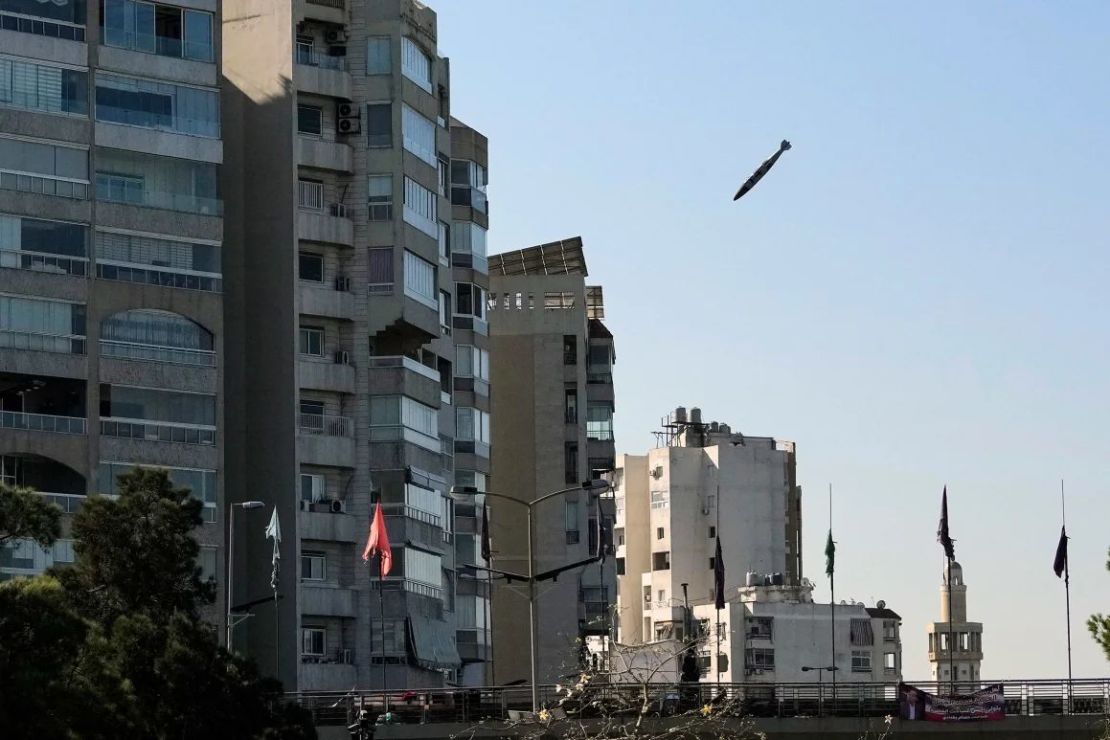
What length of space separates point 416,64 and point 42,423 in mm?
22655

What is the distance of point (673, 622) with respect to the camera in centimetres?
17825

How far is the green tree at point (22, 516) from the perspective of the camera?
2489 inches

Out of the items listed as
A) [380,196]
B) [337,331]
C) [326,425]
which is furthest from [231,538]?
[380,196]

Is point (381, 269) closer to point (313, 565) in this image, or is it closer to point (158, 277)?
point (158, 277)

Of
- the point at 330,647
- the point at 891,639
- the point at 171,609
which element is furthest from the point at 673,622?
the point at 171,609

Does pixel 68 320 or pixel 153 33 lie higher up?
pixel 153 33

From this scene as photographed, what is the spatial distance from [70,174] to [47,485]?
10.5 m

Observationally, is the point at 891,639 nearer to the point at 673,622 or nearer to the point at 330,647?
the point at 673,622

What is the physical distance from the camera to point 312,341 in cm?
10269

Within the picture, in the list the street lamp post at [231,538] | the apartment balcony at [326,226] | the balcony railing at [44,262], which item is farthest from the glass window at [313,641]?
the balcony railing at [44,262]

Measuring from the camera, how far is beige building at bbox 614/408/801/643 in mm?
180125

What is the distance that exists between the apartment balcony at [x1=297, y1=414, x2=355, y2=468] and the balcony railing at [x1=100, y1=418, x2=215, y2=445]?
497 cm

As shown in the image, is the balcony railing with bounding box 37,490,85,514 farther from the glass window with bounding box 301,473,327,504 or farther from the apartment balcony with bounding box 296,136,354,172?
the apartment balcony with bounding box 296,136,354,172

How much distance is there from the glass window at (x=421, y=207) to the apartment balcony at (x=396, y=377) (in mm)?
5148
